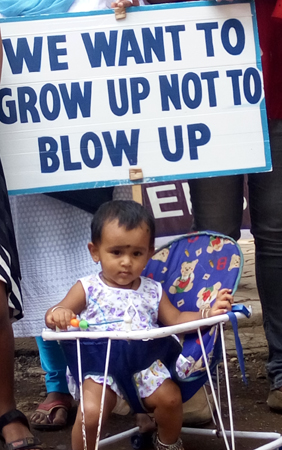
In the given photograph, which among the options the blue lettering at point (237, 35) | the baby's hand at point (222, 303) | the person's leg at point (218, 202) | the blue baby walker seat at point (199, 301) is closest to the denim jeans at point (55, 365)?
the blue baby walker seat at point (199, 301)

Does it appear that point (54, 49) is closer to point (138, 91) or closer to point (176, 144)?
point (138, 91)

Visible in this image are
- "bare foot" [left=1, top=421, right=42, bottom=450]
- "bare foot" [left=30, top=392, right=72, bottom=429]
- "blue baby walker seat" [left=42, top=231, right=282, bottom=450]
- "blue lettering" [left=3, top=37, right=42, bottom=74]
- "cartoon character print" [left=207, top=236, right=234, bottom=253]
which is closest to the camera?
"blue baby walker seat" [left=42, top=231, right=282, bottom=450]

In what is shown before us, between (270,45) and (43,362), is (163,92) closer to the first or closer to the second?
(270,45)

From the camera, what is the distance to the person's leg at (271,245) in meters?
2.56

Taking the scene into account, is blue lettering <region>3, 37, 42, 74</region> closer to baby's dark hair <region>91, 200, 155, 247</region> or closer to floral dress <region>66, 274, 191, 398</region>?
baby's dark hair <region>91, 200, 155, 247</region>

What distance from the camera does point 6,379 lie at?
7.04 ft

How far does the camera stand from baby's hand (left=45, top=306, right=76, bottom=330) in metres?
1.94

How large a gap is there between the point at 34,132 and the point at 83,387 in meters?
0.93

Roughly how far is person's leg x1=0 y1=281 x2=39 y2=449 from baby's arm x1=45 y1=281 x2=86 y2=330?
0.19m

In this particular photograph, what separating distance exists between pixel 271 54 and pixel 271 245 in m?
0.73

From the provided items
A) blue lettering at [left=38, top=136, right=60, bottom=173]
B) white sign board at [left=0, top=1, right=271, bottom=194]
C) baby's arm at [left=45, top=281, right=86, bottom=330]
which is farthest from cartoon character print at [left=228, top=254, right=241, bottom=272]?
blue lettering at [left=38, top=136, right=60, bottom=173]

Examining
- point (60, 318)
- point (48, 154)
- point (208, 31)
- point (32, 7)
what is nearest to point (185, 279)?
point (60, 318)

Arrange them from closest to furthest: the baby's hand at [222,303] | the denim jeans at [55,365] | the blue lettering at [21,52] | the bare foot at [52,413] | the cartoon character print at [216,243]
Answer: the baby's hand at [222,303] < the cartoon character print at [216,243] < the blue lettering at [21,52] < the bare foot at [52,413] < the denim jeans at [55,365]

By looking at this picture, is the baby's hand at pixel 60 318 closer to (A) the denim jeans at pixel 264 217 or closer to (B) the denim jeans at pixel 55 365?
(B) the denim jeans at pixel 55 365
